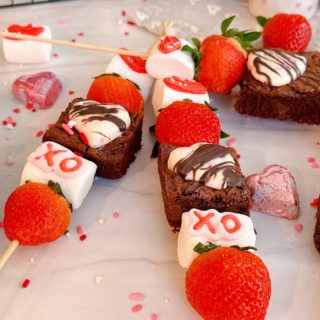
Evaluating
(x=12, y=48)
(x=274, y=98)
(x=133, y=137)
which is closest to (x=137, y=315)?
(x=133, y=137)

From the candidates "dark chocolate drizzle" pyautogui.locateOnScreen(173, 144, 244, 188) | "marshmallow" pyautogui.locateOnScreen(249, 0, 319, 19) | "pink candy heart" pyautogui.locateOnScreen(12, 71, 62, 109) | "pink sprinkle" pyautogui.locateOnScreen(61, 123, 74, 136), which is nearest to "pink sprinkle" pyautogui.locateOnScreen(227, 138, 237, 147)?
"dark chocolate drizzle" pyautogui.locateOnScreen(173, 144, 244, 188)

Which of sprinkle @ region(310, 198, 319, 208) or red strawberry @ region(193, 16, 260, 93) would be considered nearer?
sprinkle @ region(310, 198, 319, 208)

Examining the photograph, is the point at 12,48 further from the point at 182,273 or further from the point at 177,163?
the point at 182,273

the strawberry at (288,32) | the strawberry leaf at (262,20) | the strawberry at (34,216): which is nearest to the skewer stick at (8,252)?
the strawberry at (34,216)

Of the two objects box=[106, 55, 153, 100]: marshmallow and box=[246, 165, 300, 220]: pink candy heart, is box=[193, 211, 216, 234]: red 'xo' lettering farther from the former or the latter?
box=[106, 55, 153, 100]: marshmallow

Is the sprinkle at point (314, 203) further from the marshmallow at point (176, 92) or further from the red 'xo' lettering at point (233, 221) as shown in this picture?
the marshmallow at point (176, 92)

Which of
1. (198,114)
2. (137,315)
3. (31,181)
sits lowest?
(137,315)

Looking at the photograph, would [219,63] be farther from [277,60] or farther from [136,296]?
[136,296]
